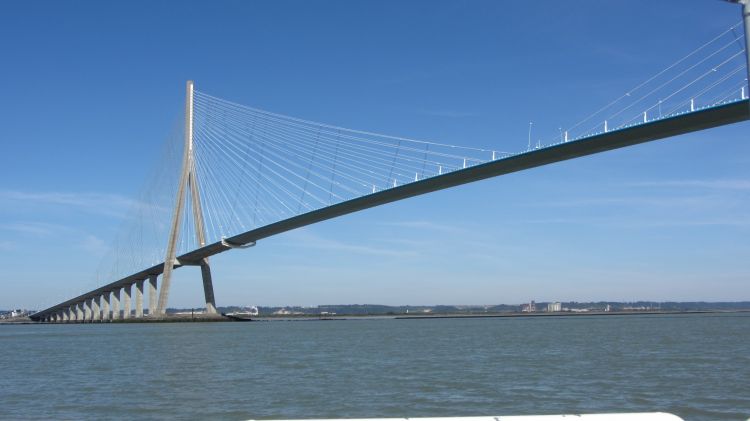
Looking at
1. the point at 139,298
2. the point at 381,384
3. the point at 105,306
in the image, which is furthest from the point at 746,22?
the point at 105,306

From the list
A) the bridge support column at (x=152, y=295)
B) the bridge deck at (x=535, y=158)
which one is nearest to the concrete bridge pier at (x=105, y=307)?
the bridge support column at (x=152, y=295)

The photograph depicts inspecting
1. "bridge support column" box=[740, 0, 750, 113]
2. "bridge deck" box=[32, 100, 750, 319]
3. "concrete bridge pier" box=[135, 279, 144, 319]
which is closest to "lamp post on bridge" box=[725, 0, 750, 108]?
"bridge support column" box=[740, 0, 750, 113]

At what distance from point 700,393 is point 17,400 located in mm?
12021

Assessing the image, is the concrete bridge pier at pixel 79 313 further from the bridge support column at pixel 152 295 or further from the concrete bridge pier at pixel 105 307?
the bridge support column at pixel 152 295

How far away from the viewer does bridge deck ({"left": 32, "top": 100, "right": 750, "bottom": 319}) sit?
24391mm

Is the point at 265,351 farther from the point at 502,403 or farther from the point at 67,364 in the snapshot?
the point at 502,403

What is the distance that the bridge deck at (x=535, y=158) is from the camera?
24391 millimetres

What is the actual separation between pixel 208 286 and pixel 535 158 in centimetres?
3480

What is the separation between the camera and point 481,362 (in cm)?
1881

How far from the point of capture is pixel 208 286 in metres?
58.0

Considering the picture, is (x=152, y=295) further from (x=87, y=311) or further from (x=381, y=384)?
(x=381, y=384)

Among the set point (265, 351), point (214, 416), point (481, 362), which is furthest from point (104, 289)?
point (214, 416)

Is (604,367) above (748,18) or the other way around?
the other way around

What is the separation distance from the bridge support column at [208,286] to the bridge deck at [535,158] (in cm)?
724
